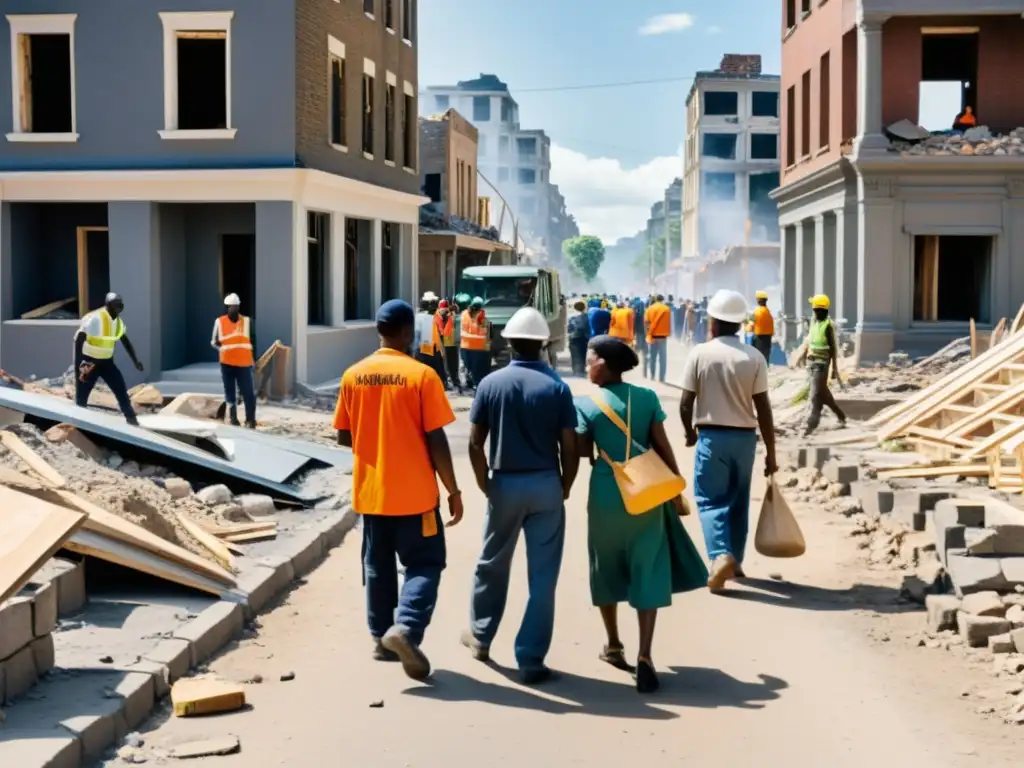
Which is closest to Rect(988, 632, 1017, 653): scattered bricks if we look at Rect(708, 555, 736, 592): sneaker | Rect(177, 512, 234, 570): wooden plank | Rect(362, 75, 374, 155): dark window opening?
Rect(708, 555, 736, 592): sneaker

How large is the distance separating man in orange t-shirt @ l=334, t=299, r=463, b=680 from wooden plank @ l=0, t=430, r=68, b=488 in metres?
2.39

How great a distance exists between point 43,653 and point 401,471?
6.17ft

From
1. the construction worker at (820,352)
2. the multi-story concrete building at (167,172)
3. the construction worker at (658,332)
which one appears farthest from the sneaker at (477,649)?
the construction worker at (658,332)

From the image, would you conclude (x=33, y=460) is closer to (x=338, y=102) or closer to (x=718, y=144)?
(x=338, y=102)

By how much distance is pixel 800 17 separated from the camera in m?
34.9

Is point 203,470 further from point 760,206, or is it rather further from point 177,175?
point 760,206

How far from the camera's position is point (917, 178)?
27.3 meters

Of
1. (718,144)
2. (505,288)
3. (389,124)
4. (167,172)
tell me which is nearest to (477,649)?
(167,172)

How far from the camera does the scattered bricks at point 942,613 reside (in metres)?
8.01

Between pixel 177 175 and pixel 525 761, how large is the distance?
19.0 metres

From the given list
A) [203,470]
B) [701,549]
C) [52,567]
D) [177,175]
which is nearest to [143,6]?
[177,175]

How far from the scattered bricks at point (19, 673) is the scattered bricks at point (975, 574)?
516cm

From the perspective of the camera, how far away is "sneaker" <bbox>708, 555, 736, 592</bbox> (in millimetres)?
8992

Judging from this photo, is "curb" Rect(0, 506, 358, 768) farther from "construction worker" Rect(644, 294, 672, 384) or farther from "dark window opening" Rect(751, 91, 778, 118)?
"dark window opening" Rect(751, 91, 778, 118)
